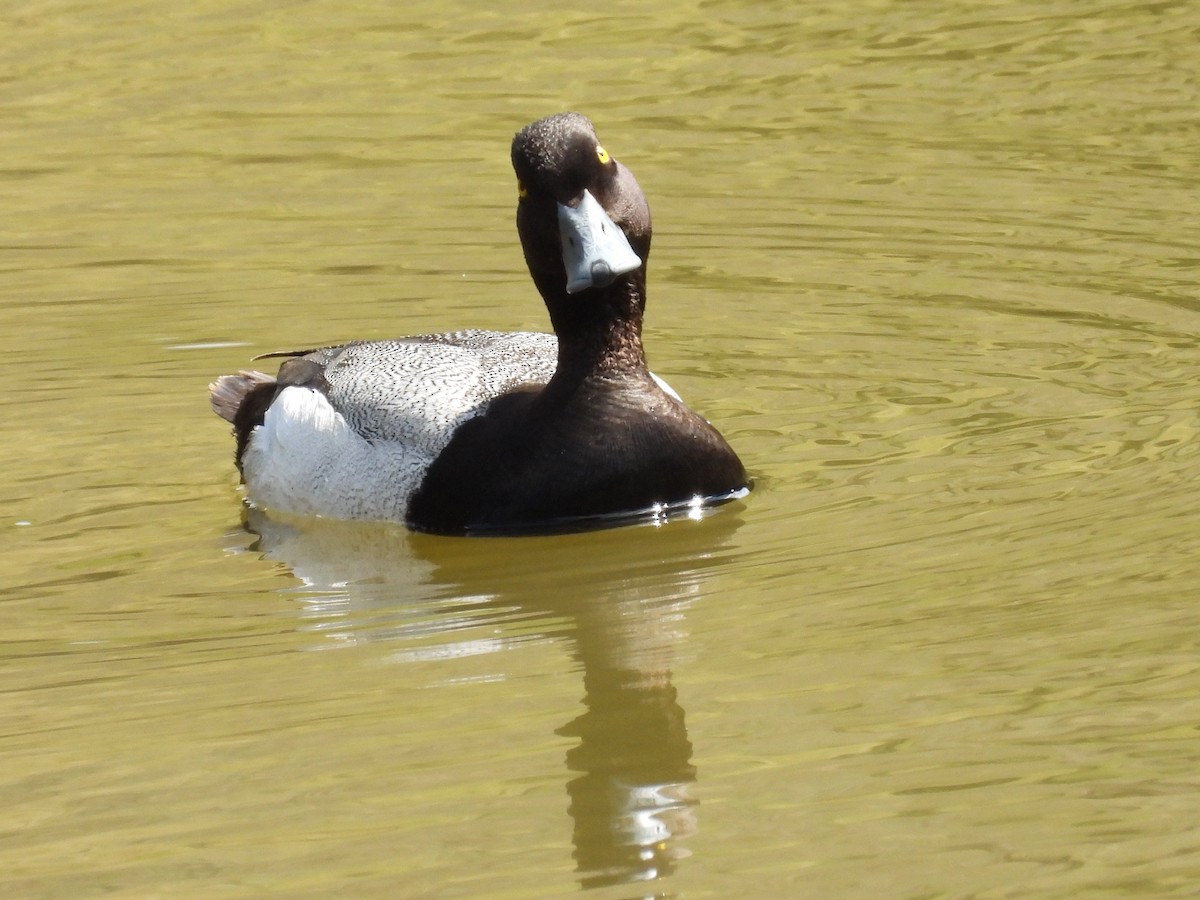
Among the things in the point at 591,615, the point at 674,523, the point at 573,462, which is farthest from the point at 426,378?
the point at 591,615

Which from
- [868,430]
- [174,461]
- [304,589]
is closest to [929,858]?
[304,589]

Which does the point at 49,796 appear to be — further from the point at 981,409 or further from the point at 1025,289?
the point at 1025,289

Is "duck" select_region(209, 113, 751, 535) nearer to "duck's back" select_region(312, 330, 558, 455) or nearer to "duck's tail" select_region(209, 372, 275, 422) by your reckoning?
"duck's back" select_region(312, 330, 558, 455)

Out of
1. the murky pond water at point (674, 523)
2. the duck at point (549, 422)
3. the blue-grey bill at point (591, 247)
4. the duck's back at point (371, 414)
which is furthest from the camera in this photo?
the duck's back at point (371, 414)

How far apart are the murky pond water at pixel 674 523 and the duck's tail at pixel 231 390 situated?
0.64ft

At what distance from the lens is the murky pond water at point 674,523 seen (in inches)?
183

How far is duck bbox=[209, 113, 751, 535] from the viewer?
6.98 metres

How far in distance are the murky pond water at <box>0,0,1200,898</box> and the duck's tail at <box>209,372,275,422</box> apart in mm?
196

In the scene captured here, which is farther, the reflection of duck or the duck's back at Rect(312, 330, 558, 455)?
the duck's back at Rect(312, 330, 558, 455)

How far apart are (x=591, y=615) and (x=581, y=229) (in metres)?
1.38

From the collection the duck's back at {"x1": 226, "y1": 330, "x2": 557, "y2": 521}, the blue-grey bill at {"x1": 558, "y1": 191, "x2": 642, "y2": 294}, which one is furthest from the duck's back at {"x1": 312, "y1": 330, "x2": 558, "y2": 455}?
the blue-grey bill at {"x1": 558, "y1": 191, "x2": 642, "y2": 294}

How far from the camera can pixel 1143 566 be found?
6.14 m

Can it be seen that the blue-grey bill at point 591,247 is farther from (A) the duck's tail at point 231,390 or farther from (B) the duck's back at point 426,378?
(A) the duck's tail at point 231,390

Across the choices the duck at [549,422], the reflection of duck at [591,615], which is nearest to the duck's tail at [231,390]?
the duck at [549,422]
